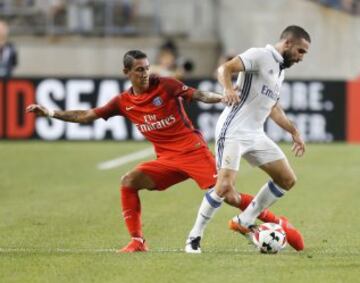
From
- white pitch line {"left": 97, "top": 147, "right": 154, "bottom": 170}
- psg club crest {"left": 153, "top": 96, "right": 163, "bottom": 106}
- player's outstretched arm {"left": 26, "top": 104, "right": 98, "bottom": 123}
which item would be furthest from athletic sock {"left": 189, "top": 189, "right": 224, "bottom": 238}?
white pitch line {"left": 97, "top": 147, "right": 154, "bottom": 170}

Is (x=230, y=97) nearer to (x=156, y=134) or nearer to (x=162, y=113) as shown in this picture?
(x=162, y=113)

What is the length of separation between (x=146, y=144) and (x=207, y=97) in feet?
45.6

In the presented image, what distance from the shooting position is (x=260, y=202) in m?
10.7

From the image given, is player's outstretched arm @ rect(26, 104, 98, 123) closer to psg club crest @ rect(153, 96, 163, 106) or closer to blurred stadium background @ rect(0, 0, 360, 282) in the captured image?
psg club crest @ rect(153, 96, 163, 106)

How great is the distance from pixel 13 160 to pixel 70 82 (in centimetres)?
430

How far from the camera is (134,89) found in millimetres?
10719

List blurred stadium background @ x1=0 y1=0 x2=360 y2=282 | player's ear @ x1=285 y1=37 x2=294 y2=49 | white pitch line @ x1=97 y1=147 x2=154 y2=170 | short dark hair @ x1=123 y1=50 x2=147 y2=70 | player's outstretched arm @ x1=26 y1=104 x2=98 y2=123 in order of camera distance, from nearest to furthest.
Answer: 1. blurred stadium background @ x1=0 y1=0 x2=360 y2=282
2. player's ear @ x1=285 y1=37 x2=294 y2=49
3. short dark hair @ x1=123 y1=50 x2=147 y2=70
4. player's outstretched arm @ x1=26 y1=104 x2=98 y2=123
5. white pitch line @ x1=97 y1=147 x2=154 y2=170

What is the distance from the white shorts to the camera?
409 inches

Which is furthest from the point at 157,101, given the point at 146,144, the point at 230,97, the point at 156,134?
the point at 146,144

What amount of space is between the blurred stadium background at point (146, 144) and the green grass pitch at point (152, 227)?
0.07ft

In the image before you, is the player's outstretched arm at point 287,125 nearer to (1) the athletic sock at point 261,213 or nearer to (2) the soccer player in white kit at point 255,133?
(2) the soccer player in white kit at point 255,133

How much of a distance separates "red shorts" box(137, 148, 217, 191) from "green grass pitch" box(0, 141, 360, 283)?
63cm

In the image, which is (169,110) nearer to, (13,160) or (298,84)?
(13,160)

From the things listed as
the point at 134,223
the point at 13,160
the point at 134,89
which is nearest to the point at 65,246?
the point at 134,223
